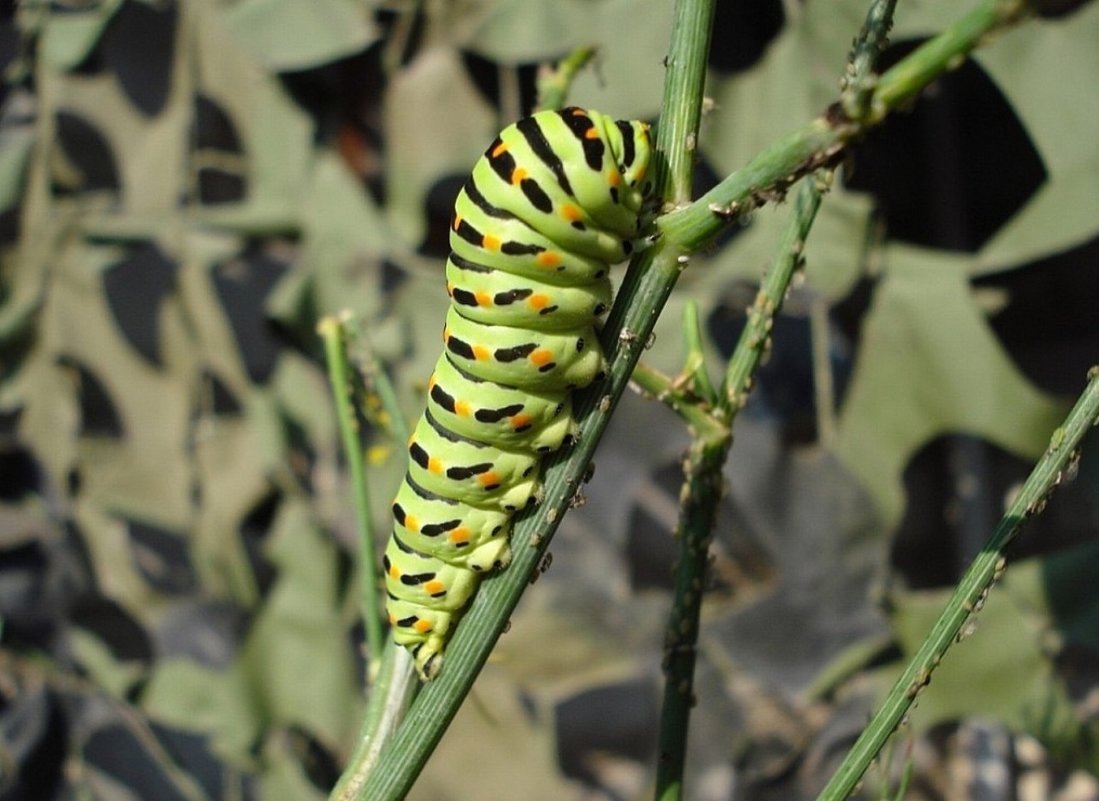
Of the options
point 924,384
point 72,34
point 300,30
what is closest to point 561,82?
point 924,384

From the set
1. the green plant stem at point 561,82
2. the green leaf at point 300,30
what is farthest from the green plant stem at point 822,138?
the green leaf at point 300,30

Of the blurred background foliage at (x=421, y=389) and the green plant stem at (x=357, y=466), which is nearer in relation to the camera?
the green plant stem at (x=357, y=466)

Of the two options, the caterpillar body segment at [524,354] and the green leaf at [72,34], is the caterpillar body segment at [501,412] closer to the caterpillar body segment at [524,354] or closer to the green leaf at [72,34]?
the caterpillar body segment at [524,354]

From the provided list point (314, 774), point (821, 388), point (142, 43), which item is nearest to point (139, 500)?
point (314, 774)

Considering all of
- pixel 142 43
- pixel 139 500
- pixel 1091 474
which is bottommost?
pixel 139 500

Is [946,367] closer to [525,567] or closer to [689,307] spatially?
[689,307]

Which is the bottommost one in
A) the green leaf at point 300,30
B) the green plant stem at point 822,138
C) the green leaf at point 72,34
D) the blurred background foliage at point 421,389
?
the blurred background foliage at point 421,389
